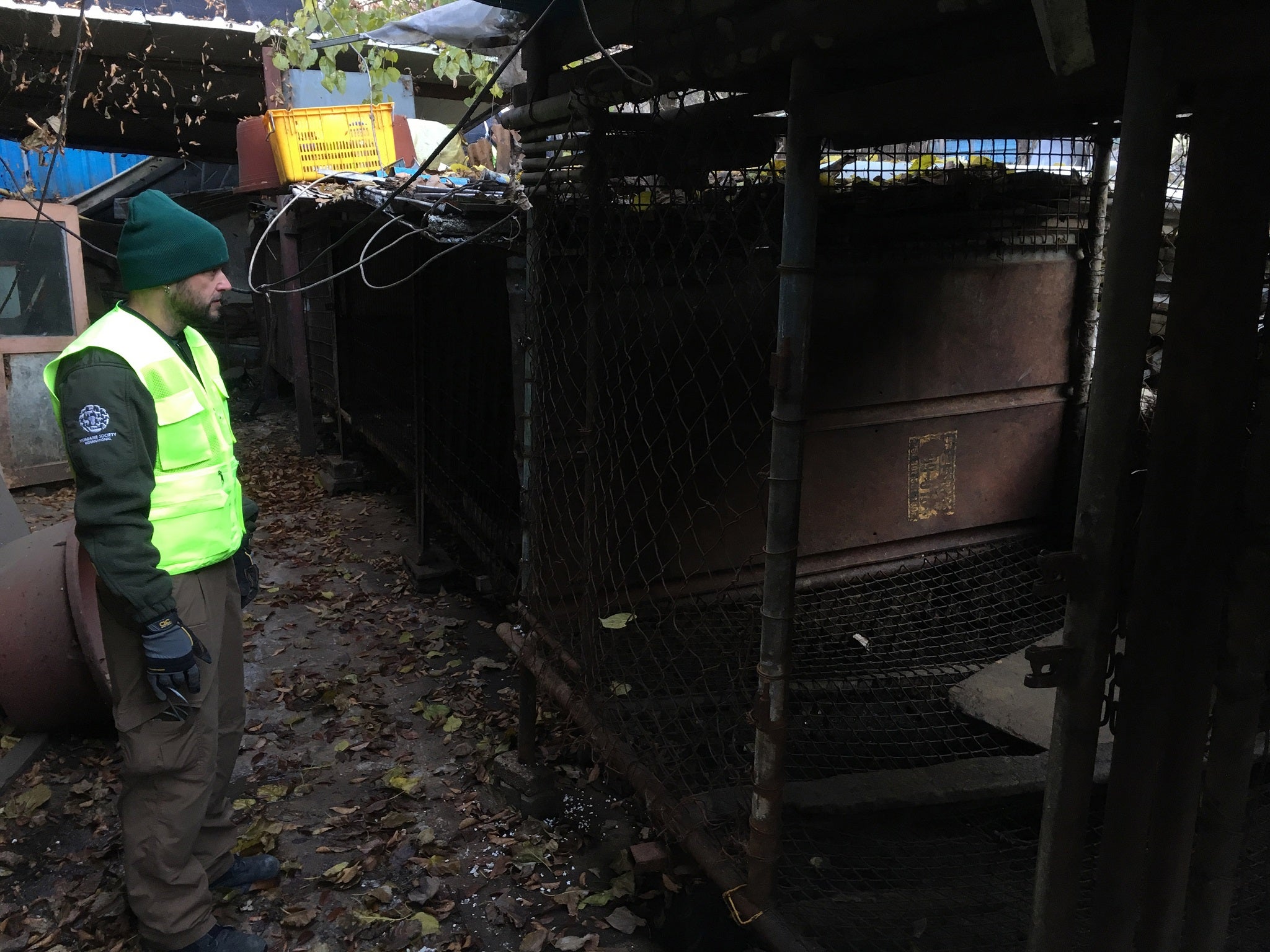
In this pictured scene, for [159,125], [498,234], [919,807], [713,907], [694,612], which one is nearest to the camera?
[713,907]

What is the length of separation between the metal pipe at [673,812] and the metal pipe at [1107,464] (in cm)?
85

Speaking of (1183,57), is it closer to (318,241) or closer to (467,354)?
(467,354)

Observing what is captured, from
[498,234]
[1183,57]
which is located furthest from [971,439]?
[1183,57]

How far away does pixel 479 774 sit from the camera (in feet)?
14.3

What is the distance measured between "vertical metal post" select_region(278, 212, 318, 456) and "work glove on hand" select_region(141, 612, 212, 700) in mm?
7623

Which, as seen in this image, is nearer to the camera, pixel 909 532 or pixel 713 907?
pixel 713 907

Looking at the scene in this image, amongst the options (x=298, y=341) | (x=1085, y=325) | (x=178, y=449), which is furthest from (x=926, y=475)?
(x=298, y=341)

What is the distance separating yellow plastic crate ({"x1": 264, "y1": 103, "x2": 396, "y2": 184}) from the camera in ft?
27.4

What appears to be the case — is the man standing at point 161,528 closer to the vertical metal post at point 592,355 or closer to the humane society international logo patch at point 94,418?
the humane society international logo patch at point 94,418

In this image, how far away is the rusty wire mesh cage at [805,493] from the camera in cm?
317

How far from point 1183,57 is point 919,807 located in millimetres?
2973

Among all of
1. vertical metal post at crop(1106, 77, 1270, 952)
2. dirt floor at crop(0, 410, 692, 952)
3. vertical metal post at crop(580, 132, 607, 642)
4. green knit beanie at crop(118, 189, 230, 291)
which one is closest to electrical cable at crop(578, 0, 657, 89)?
vertical metal post at crop(580, 132, 607, 642)

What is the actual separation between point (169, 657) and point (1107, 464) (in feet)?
8.83

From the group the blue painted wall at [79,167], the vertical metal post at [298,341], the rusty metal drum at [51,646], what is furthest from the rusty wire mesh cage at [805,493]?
the blue painted wall at [79,167]
